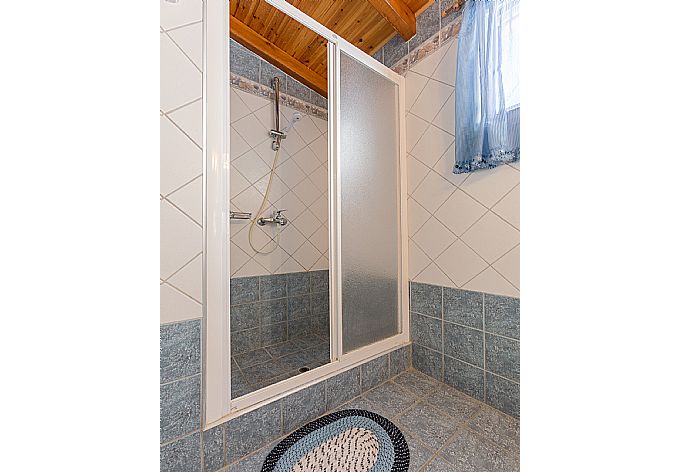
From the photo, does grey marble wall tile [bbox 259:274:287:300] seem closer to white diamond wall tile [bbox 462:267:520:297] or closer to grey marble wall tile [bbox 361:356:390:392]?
grey marble wall tile [bbox 361:356:390:392]

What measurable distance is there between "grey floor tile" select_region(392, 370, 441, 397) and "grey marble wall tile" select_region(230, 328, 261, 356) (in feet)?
3.03

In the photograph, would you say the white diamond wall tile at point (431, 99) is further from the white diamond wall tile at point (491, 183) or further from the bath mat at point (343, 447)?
→ the bath mat at point (343, 447)

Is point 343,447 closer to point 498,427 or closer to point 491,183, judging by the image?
point 498,427

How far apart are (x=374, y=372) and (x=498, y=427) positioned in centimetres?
56

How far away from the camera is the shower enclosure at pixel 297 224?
102cm

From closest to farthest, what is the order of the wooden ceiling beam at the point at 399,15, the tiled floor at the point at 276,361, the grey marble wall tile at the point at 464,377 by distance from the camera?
1. the grey marble wall tile at the point at 464,377
2. the tiled floor at the point at 276,361
3. the wooden ceiling beam at the point at 399,15

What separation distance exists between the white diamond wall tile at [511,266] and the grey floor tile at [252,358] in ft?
4.61

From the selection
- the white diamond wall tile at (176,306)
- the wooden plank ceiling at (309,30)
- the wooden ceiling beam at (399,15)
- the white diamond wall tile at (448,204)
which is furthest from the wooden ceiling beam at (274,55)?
the white diamond wall tile at (176,306)

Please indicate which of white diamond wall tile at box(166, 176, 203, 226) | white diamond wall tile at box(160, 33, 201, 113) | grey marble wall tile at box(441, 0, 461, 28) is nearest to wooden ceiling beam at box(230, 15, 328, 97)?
grey marble wall tile at box(441, 0, 461, 28)

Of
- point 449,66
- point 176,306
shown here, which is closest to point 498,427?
point 176,306

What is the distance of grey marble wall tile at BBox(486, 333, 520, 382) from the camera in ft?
4.12
